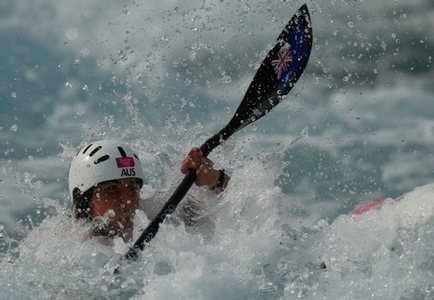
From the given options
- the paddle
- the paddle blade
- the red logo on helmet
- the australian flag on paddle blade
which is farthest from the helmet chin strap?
the australian flag on paddle blade

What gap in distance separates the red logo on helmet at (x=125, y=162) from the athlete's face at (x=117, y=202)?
0.41 feet

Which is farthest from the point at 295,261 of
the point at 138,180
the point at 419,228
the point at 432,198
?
the point at 138,180

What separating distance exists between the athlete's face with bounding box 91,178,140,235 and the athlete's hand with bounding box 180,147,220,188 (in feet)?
1.81

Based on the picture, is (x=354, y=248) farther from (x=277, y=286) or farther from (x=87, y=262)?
(x=87, y=262)

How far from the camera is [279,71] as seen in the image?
6980mm

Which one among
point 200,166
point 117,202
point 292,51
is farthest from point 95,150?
point 292,51

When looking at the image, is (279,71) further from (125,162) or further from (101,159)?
(101,159)

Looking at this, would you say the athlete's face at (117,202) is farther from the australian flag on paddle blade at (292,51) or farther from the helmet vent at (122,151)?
the australian flag on paddle blade at (292,51)

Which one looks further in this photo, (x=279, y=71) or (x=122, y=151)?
(x=279, y=71)

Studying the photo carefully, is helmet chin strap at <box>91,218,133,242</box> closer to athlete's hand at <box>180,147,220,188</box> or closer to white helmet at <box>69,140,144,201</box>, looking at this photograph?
white helmet at <box>69,140,144,201</box>

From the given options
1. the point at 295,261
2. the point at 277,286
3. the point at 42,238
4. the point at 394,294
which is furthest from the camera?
the point at 42,238

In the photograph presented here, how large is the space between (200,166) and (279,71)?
1385 mm

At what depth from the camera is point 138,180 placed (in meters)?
6.68

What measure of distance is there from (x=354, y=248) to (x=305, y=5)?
2902mm
